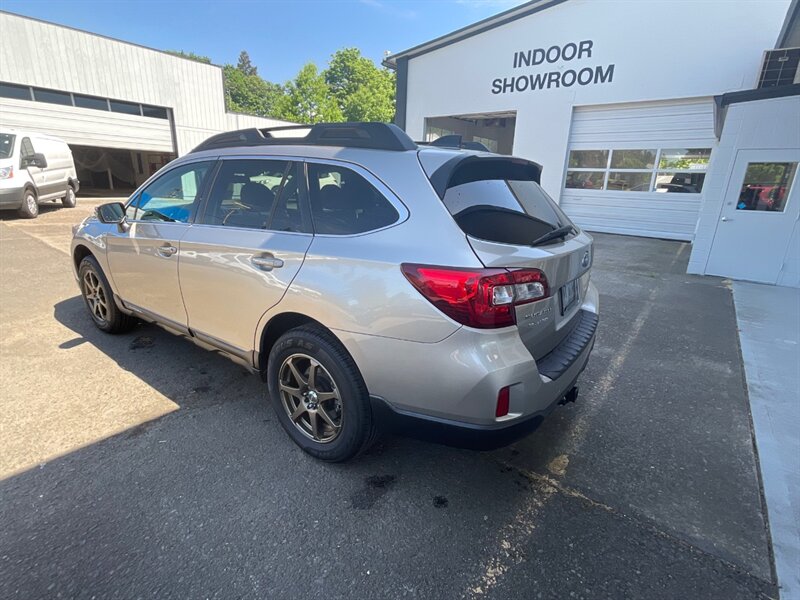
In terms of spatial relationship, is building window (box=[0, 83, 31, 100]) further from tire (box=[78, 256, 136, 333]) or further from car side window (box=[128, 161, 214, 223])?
car side window (box=[128, 161, 214, 223])

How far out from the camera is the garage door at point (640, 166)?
1141cm

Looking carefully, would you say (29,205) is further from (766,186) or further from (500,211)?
(766,186)

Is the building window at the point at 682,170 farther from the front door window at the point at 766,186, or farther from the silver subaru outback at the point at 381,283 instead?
the silver subaru outback at the point at 381,283

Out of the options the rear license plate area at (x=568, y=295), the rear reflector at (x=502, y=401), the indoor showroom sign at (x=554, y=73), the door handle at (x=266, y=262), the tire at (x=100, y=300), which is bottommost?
the tire at (x=100, y=300)

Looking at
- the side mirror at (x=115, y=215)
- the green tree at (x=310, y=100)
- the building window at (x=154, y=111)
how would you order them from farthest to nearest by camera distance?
the green tree at (x=310, y=100) < the building window at (x=154, y=111) < the side mirror at (x=115, y=215)

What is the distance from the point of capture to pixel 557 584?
5.90ft

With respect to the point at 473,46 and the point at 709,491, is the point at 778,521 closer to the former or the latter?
the point at 709,491

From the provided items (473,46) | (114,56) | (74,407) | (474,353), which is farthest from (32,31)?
(474,353)

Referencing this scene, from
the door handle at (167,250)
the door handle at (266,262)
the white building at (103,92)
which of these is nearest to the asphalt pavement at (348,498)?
the door handle at (167,250)

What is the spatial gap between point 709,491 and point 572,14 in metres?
14.0

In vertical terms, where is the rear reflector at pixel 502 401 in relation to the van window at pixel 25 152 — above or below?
below

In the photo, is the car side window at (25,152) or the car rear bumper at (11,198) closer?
the car rear bumper at (11,198)

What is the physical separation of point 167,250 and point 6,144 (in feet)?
37.3

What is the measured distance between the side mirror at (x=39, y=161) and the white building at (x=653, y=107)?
470 inches
